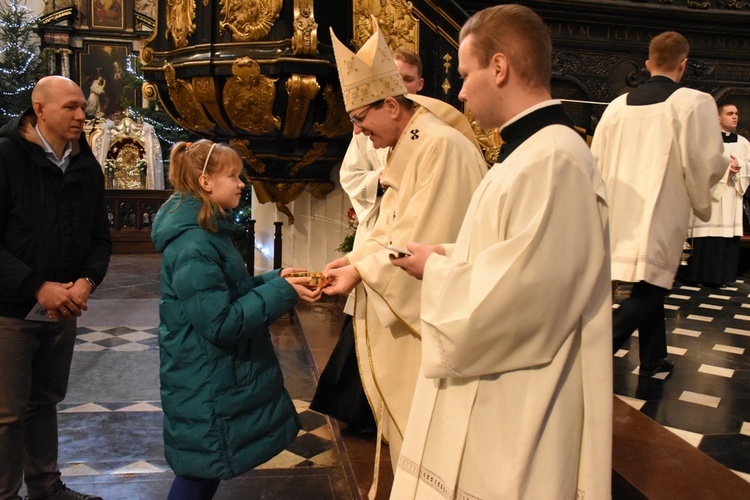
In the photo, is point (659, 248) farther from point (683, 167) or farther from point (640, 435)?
point (640, 435)

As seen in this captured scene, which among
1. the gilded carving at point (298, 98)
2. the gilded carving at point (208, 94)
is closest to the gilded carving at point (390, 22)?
the gilded carving at point (298, 98)

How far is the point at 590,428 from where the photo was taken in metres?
1.53

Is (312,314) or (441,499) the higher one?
(441,499)

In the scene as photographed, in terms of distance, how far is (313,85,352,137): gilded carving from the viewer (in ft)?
15.0

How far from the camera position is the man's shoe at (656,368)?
3967 mm

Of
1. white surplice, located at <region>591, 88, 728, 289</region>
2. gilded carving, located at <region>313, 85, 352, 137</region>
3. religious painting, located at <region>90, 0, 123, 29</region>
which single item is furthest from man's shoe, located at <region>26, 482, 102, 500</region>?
religious painting, located at <region>90, 0, 123, 29</region>

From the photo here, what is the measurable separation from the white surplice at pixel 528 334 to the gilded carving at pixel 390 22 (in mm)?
3301

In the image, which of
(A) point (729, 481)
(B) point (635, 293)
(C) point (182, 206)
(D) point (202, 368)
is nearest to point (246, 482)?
(D) point (202, 368)

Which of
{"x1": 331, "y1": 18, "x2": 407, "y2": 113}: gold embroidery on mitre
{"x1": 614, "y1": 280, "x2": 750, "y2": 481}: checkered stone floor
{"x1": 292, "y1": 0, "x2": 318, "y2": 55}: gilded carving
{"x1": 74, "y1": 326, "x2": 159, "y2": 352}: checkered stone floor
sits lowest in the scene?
{"x1": 74, "y1": 326, "x2": 159, "y2": 352}: checkered stone floor

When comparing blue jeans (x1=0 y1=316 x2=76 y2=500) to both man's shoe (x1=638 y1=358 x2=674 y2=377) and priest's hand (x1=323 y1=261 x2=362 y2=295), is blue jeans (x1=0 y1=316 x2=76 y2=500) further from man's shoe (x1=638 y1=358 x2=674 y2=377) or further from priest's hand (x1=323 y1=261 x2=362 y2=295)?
man's shoe (x1=638 y1=358 x2=674 y2=377)

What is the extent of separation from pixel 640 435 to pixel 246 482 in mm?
1675

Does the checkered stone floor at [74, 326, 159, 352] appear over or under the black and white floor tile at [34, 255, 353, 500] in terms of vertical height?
under

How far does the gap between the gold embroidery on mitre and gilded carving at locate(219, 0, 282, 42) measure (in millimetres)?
2135

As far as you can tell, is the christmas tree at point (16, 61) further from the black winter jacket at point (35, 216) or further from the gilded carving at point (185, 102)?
the black winter jacket at point (35, 216)
